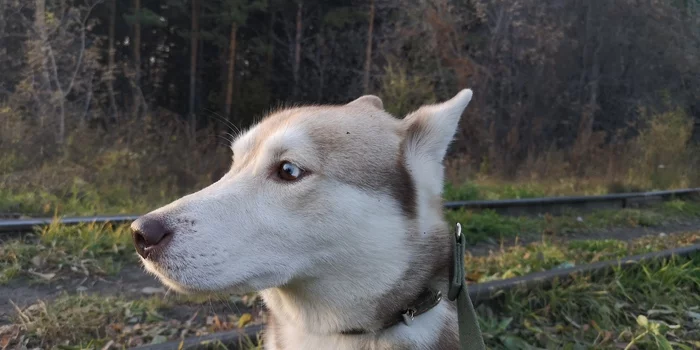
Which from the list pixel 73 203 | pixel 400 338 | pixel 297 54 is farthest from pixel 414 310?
pixel 297 54

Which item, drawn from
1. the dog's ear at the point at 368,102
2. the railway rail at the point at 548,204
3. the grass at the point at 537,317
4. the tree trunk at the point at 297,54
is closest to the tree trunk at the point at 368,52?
the tree trunk at the point at 297,54

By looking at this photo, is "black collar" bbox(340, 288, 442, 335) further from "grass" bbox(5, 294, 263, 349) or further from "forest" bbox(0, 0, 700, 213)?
"forest" bbox(0, 0, 700, 213)

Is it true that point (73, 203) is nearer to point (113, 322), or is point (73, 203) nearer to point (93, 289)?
point (93, 289)

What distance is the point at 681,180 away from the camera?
17594mm

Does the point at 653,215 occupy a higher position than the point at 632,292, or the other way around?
the point at 632,292

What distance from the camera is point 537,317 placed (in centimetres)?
421

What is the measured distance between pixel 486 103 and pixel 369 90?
4.22 m

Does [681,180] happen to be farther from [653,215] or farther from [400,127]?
[400,127]

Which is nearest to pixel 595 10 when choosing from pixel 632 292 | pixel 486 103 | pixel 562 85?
pixel 562 85

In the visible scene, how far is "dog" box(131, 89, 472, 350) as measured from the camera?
213cm

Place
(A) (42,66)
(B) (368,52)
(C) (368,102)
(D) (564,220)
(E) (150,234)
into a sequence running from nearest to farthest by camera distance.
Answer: (E) (150,234)
(C) (368,102)
(D) (564,220)
(A) (42,66)
(B) (368,52)

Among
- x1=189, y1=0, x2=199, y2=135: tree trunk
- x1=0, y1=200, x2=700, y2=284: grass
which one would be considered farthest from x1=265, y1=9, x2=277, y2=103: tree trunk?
x1=0, y1=200, x2=700, y2=284: grass

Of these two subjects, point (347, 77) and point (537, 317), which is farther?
point (347, 77)

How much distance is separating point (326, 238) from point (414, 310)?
0.48 metres
